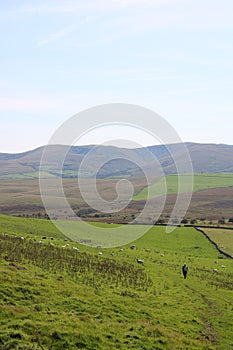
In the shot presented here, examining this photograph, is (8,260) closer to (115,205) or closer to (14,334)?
(14,334)

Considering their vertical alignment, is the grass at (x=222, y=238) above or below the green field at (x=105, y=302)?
below

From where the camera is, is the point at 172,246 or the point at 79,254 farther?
the point at 172,246

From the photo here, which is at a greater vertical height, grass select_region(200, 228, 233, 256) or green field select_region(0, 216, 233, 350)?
green field select_region(0, 216, 233, 350)

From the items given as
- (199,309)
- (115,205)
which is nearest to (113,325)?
(199,309)

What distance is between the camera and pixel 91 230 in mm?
70188

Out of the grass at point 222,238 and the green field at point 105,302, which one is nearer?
the green field at point 105,302

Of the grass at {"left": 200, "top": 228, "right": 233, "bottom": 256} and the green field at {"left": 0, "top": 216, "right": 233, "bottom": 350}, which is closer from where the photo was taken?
the green field at {"left": 0, "top": 216, "right": 233, "bottom": 350}

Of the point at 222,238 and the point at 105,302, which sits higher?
the point at 105,302

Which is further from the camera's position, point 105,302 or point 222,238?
point 222,238

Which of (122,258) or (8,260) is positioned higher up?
(8,260)

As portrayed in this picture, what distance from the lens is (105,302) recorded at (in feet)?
78.6

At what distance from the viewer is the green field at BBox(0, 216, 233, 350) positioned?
17906mm

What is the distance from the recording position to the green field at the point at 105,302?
17.9 metres

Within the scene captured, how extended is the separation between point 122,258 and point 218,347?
24.3 meters
